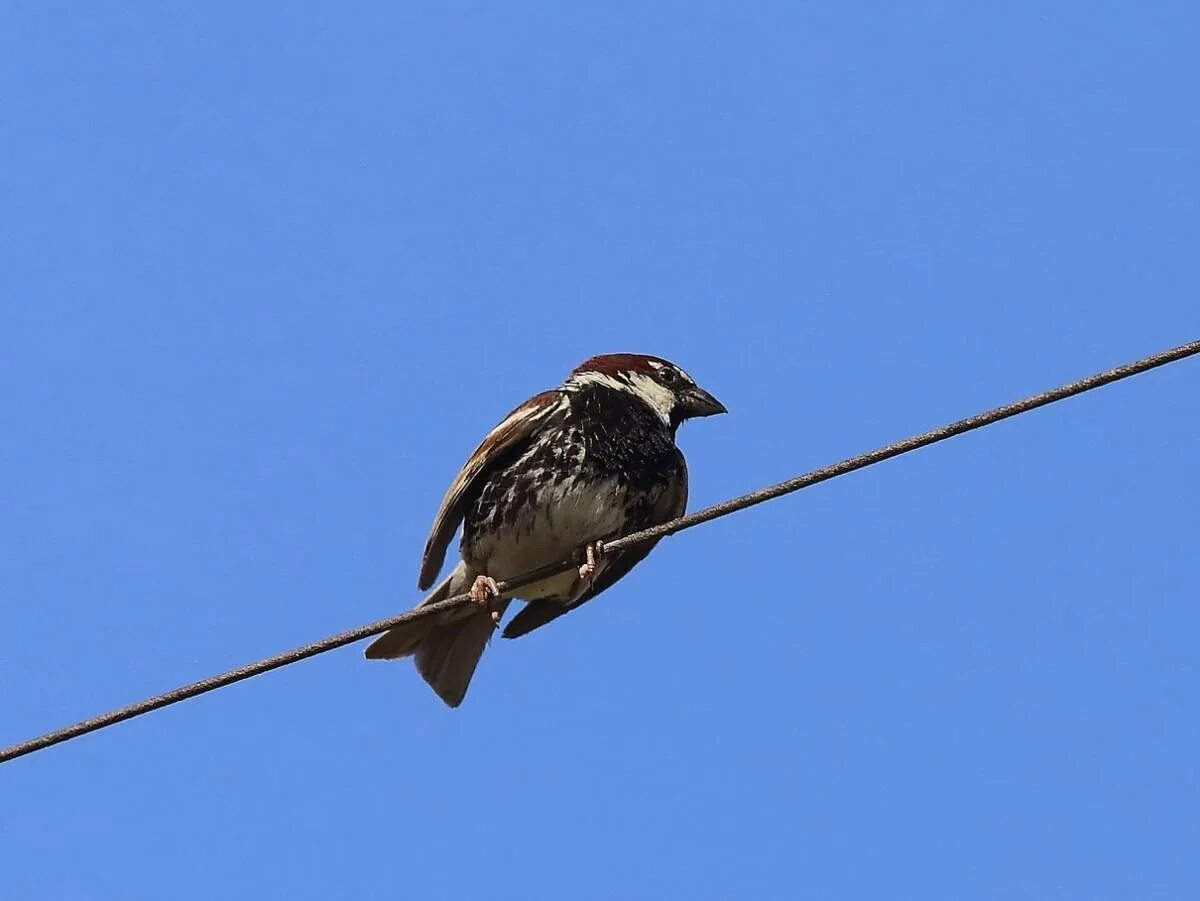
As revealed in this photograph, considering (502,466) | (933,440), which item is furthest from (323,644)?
(502,466)

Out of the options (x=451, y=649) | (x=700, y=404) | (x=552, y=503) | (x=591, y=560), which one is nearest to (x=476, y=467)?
(x=552, y=503)

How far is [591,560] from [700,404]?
3.26 ft

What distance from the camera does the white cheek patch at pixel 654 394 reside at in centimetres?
733

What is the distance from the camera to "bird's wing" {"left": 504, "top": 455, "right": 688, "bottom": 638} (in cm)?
714

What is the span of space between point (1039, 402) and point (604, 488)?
7.30 ft

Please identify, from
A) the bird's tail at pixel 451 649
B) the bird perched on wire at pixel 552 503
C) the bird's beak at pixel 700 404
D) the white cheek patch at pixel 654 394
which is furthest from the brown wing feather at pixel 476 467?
the bird's beak at pixel 700 404

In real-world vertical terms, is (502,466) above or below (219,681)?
above

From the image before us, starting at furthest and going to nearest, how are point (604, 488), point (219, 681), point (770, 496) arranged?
1. point (604, 488)
2. point (770, 496)
3. point (219, 681)

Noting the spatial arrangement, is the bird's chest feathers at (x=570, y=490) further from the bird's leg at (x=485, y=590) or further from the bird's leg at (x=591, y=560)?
the bird's leg at (x=485, y=590)

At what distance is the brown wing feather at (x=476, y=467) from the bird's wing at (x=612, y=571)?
0.43m

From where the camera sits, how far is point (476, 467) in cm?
701

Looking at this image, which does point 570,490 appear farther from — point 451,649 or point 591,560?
point 451,649

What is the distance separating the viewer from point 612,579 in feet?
24.1

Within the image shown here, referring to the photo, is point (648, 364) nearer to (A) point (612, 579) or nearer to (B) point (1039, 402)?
(A) point (612, 579)
